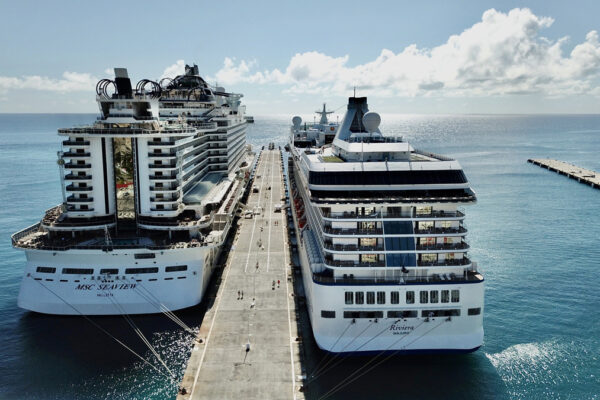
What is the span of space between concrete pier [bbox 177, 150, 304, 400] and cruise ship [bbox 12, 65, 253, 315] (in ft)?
12.1

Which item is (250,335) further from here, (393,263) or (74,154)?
(74,154)

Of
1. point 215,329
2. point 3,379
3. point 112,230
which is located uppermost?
point 112,230

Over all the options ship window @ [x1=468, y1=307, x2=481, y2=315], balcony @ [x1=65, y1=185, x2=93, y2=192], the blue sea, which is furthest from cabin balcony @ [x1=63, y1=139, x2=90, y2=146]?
ship window @ [x1=468, y1=307, x2=481, y2=315]

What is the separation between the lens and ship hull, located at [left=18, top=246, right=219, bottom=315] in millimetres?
40656

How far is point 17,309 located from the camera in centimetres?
4428

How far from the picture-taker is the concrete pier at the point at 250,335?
96.8ft

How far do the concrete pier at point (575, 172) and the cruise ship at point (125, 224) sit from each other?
289ft

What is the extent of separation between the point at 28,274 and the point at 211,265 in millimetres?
16170

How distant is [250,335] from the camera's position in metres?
35.4

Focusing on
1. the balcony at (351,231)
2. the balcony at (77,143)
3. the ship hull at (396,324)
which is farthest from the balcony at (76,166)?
the ship hull at (396,324)

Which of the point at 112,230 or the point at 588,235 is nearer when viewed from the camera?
the point at 112,230

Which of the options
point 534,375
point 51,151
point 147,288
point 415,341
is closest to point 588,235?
point 534,375

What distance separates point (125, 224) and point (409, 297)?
1186 inches

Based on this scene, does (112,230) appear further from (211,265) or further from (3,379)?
(3,379)
